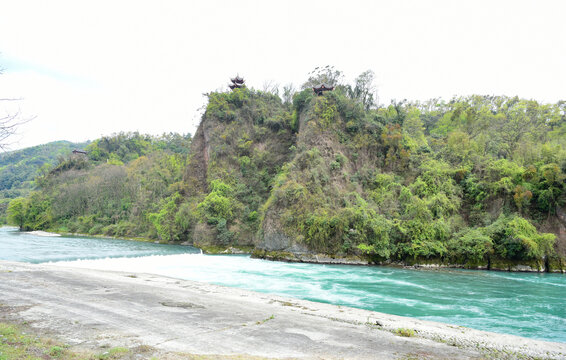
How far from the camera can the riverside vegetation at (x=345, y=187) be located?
25.3 m

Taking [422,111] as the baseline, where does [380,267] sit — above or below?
below

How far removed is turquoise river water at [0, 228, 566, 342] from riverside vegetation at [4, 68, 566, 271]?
2550 millimetres

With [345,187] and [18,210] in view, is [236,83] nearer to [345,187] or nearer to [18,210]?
[345,187]

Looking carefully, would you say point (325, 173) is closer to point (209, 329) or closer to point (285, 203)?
point (285, 203)

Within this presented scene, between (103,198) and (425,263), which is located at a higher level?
(103,198)

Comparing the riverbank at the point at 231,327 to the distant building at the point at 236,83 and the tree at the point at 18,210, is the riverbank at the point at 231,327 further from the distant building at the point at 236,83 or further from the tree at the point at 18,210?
the tree at the point at 18,210

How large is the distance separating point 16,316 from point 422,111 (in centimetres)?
6588

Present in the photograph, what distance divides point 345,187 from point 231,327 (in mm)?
25513

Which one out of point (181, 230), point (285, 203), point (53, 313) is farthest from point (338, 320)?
point (181, 230)

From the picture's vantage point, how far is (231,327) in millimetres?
8234

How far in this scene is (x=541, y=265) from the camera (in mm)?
23188

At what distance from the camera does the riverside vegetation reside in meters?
25.3

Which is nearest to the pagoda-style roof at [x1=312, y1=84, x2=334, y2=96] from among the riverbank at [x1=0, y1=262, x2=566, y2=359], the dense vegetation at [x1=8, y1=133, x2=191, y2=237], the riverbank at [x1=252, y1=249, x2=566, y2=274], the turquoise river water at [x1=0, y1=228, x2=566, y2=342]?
the riverbank at [x1=252, y1=249, x2=566, y2=274]

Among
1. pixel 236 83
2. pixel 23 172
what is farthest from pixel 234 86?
pixel 23 172
